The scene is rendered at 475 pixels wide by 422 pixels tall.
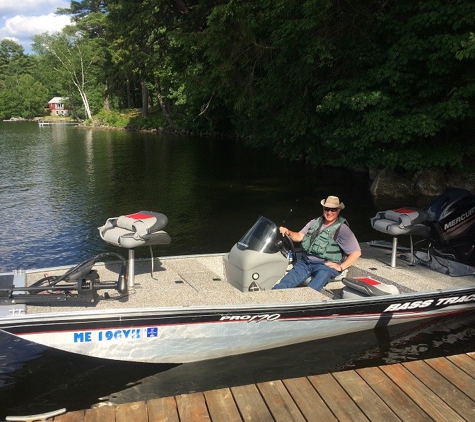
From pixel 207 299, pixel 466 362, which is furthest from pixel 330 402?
pixel 207 299

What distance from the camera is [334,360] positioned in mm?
7414

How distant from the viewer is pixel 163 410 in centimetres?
499

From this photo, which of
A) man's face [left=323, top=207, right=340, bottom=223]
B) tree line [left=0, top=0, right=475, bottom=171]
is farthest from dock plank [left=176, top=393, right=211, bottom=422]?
→ tree line [left=0, top=0, right=475, bottom=171]

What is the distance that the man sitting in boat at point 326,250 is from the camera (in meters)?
8.02

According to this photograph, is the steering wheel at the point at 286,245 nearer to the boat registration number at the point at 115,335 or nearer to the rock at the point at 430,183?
the boat registration number at the point at 115,335

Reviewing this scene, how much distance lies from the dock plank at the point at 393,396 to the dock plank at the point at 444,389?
12.9 inches

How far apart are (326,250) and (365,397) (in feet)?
10.3

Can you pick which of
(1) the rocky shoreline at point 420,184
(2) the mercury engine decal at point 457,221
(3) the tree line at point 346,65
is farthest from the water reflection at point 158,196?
(2) the mercury engine decal at point 457,221

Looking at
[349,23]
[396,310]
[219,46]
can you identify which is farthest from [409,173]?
[396,310]

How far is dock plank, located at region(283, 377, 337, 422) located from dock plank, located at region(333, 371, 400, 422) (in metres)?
0.34

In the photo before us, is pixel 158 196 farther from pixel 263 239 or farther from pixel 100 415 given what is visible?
pixel 100 415

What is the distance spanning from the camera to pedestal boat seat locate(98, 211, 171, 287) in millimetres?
6812

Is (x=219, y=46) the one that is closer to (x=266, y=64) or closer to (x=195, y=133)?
(x=266, y=64)

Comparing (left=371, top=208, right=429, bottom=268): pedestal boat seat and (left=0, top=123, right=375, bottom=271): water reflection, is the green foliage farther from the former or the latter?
(left=371, top=208, right=429, bottom=268): pedestal boat seat
